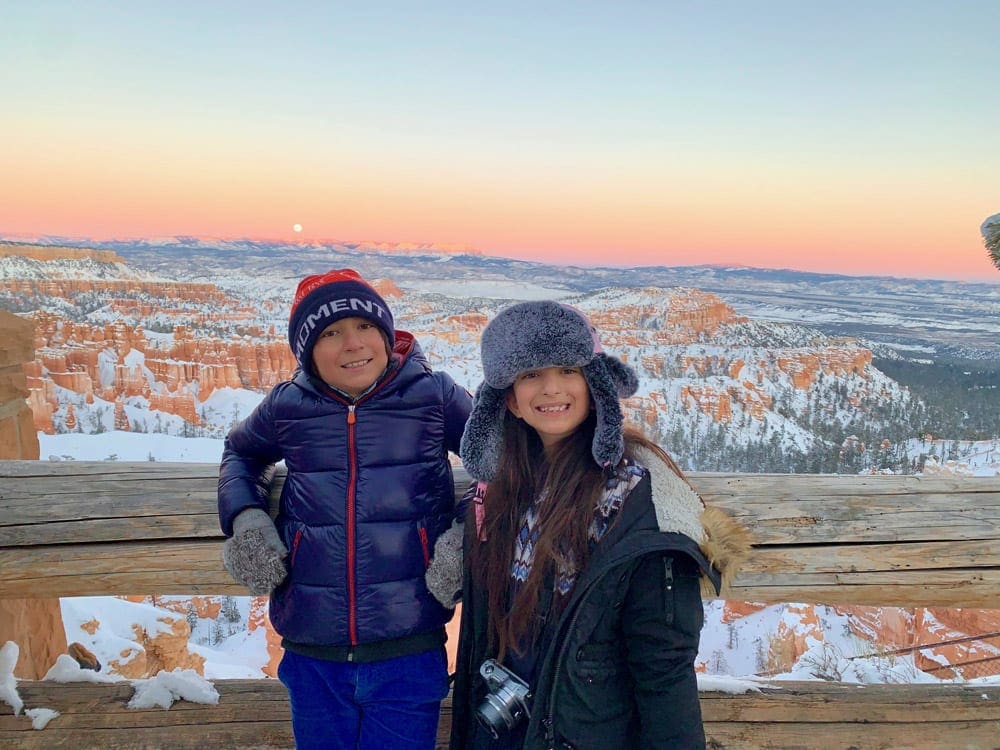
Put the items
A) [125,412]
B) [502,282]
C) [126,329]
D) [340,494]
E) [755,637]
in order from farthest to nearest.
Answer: [126,329] < [125,412] < [502,282] < [755,637] < [340,494]

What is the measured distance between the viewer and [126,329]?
4484cm

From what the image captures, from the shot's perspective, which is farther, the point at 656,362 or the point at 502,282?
the point at 656,362

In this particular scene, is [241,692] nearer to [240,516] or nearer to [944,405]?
[240,516]

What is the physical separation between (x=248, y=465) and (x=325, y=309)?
0.39 m

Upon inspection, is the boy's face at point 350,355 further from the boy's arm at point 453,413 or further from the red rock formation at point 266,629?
the red rock formation at point 266,629

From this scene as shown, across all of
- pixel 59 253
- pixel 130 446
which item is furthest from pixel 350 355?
pixel 59 253

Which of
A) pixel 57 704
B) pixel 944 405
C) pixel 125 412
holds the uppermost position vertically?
pixel 57 704

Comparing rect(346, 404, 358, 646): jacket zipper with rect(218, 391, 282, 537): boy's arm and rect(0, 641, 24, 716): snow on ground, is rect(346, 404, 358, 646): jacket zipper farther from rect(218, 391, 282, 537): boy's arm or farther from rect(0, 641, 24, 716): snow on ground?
rect(0, 641, 24, 716): snow on ground

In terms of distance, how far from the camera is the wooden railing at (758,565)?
1299mm

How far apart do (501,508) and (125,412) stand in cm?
4004

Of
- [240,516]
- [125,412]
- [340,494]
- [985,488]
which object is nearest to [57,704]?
[240,516]

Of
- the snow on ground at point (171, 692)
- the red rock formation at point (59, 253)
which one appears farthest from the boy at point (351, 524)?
the red rock formation at point (59, 253)

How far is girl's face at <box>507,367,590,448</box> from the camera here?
1.06 meters

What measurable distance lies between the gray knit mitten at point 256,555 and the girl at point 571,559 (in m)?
0.31
